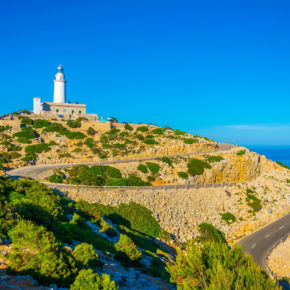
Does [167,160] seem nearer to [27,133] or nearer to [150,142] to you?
[150,142]

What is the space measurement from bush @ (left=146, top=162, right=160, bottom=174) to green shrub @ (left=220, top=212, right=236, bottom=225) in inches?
481

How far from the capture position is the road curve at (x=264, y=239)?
28.1 meters

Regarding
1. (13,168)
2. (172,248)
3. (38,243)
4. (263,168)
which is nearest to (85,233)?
(38,243)

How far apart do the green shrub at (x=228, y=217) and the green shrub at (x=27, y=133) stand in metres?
36.2

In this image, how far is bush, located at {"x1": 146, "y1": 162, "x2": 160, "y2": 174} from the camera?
4217 cm

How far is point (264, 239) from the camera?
3234 cm

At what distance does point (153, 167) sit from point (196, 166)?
313 inches

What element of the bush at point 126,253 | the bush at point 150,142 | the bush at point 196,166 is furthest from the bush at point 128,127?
the bush at point 126,253

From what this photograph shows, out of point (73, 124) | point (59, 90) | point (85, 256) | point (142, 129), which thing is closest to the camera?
point (85, 256)

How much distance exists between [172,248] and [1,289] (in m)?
20.0

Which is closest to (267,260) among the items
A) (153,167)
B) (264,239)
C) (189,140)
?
(264,239)

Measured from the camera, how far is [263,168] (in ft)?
173

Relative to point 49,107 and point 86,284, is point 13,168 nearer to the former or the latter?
point 49,107

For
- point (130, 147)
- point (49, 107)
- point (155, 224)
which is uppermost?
point (49, 107)
